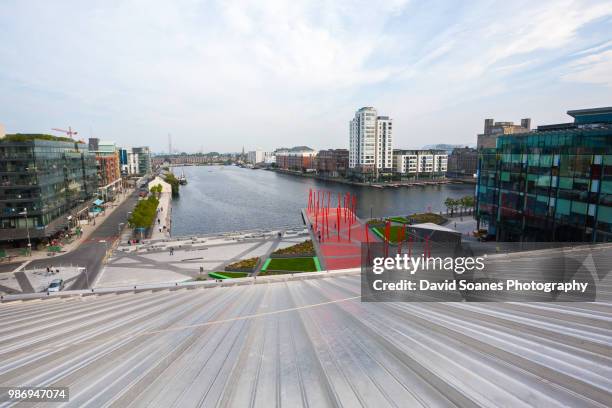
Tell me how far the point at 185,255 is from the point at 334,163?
138735 mm

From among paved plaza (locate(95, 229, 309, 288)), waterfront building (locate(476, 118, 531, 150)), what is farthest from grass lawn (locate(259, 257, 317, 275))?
waterfront building (locate(476, 118, 531, 150))

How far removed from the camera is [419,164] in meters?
151

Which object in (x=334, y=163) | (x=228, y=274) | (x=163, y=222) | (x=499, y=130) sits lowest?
(x=228, y=274)

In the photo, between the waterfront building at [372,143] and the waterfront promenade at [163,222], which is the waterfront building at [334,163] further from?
the waterfront promenade at [163,222]

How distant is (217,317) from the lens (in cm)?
1093

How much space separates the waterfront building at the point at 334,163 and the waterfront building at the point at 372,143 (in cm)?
1920

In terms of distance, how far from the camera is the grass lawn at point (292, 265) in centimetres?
3164

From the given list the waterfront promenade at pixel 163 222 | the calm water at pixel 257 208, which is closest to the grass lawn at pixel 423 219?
the calm water at pixel 257 208

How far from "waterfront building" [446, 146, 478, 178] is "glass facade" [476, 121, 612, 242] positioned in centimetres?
12640

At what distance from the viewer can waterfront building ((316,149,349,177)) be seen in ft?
543

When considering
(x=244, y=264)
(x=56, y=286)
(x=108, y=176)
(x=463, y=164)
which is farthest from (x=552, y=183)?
(x=463, y=164)

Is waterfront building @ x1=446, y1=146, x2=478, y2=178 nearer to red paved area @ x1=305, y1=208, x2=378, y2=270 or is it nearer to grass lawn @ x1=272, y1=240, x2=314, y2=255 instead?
red paved area @ x1=305, y1=208, x2=378, y2=270

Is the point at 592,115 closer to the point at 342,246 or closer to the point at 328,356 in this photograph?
the point at 342,246

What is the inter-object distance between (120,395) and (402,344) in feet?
17.3
